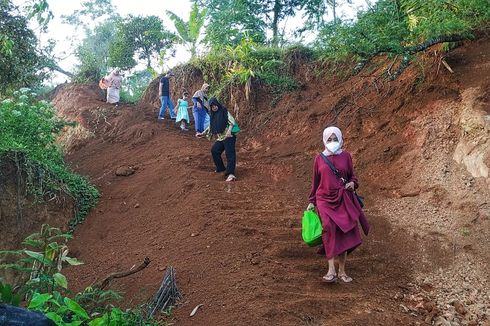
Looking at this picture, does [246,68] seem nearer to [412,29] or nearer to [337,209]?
[412,29]

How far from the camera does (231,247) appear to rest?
16.9ft

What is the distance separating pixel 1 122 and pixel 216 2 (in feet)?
38.3

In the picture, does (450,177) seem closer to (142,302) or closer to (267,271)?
(267,271)

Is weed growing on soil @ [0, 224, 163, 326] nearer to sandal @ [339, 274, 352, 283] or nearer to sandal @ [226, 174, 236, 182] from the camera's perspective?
sandal @ [339, 274, 352, 283]

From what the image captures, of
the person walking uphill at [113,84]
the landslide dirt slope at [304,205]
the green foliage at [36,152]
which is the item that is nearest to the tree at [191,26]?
the person walking uphill at [113,84]

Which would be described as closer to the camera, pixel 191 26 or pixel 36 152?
pixel 36 152

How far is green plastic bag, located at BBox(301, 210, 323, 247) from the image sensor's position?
4492mm

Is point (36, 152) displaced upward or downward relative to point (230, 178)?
upward

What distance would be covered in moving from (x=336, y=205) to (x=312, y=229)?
35cm

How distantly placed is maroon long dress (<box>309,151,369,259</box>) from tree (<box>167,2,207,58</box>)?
29.5 ft

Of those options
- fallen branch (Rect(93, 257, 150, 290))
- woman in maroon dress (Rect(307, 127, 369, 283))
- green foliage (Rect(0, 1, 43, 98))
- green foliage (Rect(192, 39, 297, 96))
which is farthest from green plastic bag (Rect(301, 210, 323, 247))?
green foliage (Rect(192, 39, 297, 96))

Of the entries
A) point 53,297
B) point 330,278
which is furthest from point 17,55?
point 330,278

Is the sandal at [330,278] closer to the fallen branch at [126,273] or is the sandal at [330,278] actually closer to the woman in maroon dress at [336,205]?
the woman in maroon dress at [336,205]

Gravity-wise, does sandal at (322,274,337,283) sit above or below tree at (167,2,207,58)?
below
